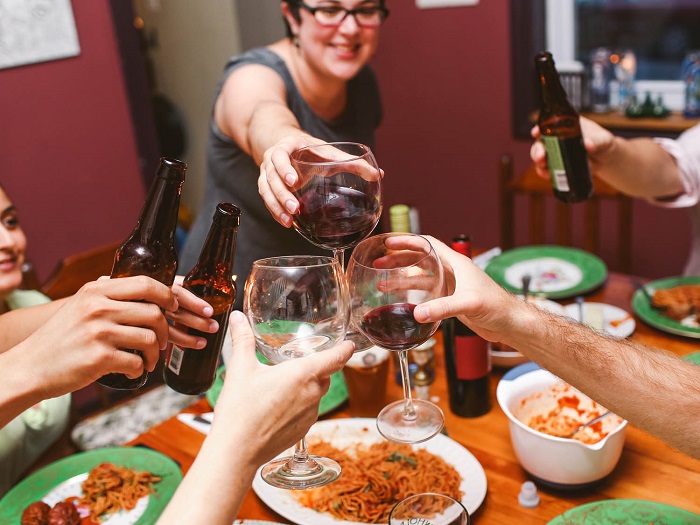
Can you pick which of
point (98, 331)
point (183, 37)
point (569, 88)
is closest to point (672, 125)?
point (569, 88)

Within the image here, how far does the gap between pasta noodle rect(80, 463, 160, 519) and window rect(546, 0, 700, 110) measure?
8.80 feet

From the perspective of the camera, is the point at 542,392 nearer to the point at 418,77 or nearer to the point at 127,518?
the point at 127,518

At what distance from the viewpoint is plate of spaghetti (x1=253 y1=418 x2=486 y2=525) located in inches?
44.1

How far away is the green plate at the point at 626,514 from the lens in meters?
1.03

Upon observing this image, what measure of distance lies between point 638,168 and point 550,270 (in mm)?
354

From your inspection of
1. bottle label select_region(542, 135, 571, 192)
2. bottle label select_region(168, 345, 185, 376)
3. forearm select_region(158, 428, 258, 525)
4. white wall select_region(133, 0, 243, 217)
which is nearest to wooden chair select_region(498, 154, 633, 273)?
bottle label select_region(542, 135, 571, 192)

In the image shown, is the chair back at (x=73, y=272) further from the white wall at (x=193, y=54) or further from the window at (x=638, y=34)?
the white wall at (x=193, y=54)

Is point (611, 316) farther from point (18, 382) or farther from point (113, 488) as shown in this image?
point (18, 382)

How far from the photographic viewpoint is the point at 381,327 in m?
0.93

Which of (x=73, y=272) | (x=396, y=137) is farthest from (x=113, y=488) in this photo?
(x=396, y=137)

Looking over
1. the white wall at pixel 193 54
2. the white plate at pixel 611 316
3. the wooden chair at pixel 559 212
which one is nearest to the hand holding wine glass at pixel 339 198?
the white plate at pixel 611 316

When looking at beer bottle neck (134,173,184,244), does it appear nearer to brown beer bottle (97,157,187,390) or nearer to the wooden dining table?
brown beer bottle (97,157,187,390)

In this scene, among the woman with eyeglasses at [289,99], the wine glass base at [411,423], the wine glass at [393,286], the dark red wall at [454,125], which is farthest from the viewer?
the dark red wall at [454,125]

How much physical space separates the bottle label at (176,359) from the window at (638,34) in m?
2.63
